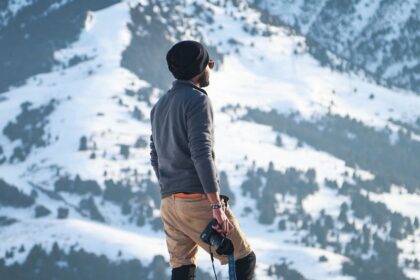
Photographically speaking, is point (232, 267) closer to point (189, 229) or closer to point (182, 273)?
point (189, 229)

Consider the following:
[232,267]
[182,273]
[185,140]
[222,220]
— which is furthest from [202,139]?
[182,273]

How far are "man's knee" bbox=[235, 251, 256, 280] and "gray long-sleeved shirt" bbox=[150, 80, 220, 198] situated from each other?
3.25 ft

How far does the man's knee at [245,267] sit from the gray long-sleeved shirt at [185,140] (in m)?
0.99

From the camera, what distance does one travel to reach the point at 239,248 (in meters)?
12.4

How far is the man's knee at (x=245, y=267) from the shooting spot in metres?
12.4

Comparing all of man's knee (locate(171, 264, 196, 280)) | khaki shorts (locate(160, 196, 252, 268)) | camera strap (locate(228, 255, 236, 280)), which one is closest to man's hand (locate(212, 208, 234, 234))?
khaki shorts (locate(160, 196, 252, 268))

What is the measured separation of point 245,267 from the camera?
40.7 ft

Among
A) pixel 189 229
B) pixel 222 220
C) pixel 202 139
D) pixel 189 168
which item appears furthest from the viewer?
pixel 189 229

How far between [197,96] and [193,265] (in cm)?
226

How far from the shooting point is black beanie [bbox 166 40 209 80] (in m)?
12.5

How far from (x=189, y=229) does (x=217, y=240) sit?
684 mm

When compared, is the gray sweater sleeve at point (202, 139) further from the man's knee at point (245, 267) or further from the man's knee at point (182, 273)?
the man's knee at point (182, 273)

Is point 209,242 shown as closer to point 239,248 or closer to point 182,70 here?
point 239,248

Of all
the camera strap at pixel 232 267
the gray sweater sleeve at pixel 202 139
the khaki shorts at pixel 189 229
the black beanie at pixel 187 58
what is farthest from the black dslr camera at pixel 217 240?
the black beanie at pixel 187 58
